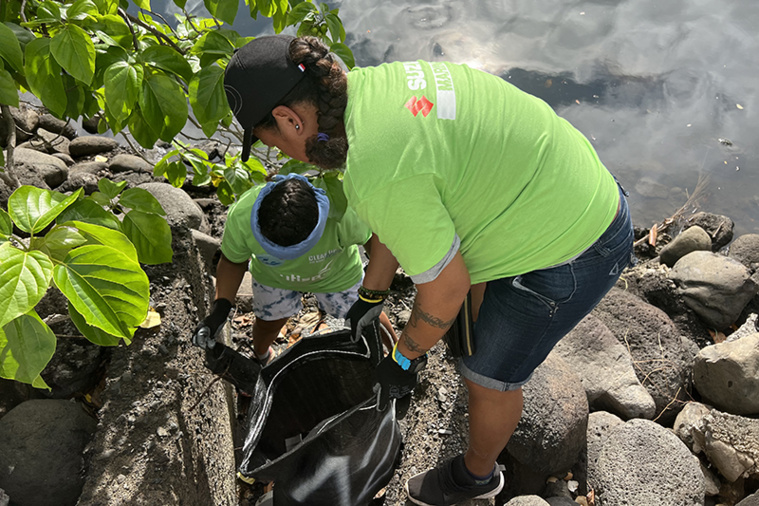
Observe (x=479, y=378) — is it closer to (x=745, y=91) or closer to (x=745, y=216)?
(x=745, y=216)

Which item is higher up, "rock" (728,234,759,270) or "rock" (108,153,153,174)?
"rock" (108,153,153,174)

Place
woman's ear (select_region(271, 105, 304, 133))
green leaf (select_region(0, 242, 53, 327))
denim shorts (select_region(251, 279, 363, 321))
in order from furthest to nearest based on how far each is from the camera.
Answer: denim shorts (select_region(251, 279, 363, 321)) < woman's ear (select_region(271, 105, 304, 133)) < green leaf (select_region(0, 242, 53, 327))

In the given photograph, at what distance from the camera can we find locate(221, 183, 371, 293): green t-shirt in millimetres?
2240

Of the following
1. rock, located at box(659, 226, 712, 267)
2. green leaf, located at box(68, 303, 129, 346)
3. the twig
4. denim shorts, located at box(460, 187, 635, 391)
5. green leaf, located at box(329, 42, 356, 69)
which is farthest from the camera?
the twig

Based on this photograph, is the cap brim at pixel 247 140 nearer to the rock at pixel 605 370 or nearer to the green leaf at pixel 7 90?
the green leaf at pixel 7 90

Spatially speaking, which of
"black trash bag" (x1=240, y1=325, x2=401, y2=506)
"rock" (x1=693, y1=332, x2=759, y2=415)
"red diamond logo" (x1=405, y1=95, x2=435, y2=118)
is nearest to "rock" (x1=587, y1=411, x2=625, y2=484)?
"rock" (x1=693, y1=332, x2=759, y2=415)

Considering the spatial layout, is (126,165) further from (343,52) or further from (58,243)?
(58,243)

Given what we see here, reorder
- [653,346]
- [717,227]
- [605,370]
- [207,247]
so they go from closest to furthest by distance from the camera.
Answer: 1. [605,370]
2. [653,346]
3. [207,247]
4. [717,227]

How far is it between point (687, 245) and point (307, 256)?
2873mm

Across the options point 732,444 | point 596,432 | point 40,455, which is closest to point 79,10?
point 40,455

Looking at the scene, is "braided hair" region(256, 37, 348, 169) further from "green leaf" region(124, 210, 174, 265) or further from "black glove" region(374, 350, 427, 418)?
"black glove" region(374, 350, 427, 418)

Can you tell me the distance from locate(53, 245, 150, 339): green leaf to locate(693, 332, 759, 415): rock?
9.18 ft

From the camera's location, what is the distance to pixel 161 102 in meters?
1.35

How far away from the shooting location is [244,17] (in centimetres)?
556
